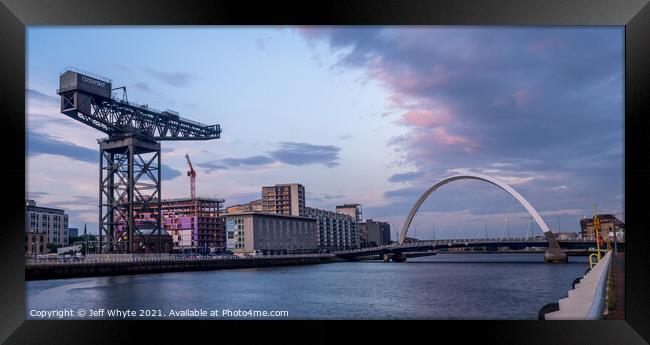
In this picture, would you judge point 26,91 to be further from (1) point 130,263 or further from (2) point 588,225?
(2) point 588,225

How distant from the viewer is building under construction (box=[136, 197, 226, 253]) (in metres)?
75.8

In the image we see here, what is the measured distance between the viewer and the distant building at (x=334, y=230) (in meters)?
82.8

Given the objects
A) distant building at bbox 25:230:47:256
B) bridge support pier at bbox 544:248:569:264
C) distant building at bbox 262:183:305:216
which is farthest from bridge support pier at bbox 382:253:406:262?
distant building at bbox 25:230:47:256

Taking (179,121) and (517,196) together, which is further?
(517,196)

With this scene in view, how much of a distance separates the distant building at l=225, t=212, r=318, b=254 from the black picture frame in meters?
50.9

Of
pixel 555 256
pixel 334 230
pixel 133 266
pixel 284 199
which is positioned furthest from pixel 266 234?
pixel 555 256

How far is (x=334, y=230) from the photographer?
287ft

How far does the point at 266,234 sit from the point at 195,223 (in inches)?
585

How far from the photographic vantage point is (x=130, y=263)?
132 ft

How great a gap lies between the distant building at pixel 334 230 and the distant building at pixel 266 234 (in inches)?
321

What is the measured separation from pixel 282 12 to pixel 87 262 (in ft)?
97.4

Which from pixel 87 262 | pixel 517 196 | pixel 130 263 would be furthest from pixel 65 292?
pixel 517 196

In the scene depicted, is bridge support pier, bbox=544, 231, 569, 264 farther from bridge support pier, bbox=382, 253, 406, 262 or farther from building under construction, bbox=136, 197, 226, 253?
building under construction, bbox=136, 197, 226, 253

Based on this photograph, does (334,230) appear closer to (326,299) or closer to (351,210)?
(351,210)
